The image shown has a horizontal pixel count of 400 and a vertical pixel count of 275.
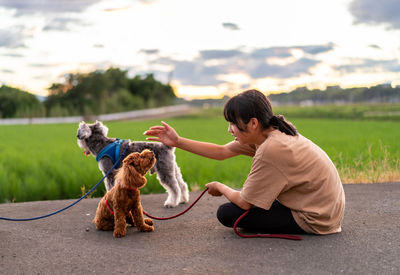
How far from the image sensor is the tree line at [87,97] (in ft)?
141

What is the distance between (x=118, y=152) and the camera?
587 cm

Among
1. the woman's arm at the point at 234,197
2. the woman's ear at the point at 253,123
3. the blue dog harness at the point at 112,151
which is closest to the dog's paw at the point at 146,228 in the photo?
the woman's arm at the point at 234,197

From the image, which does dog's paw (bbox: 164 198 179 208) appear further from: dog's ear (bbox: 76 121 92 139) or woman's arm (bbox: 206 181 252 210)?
woman's arm (bbox: 206 181 252 210)

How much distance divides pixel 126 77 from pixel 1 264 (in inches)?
2342

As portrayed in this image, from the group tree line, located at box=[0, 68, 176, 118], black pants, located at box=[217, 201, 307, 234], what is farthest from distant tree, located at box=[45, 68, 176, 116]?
black pants, located at box=[217, 201, 307, 234]

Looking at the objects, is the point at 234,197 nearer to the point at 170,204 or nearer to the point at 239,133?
the point at 239,133

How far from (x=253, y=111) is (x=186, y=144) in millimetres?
1338

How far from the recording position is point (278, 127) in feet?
13.5

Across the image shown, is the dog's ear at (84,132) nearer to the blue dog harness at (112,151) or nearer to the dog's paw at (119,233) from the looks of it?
the blue dog harness at (112,151)

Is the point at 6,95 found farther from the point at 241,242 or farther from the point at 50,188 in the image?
the point at 241,242

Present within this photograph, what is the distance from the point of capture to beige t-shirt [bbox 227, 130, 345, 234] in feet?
12.8

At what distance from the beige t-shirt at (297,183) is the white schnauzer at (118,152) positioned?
2.18 metres

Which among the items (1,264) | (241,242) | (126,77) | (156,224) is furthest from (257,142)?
(126,77)

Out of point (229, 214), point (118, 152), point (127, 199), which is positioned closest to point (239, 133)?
point (229, 214)
